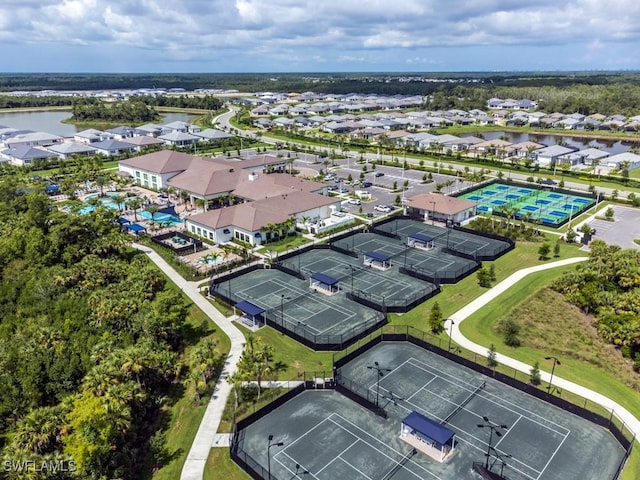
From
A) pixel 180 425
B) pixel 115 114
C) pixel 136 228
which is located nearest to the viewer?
pixel 180 425

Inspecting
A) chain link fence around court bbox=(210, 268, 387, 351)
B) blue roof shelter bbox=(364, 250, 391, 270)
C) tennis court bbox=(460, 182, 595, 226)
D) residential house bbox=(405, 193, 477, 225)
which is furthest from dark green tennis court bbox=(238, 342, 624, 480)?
tennis court bbox=(460, 182, 595, 226)

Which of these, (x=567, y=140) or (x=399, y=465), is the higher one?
(x=567, y=140)

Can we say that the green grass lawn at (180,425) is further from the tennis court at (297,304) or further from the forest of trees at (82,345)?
the tennis court at (297,304)

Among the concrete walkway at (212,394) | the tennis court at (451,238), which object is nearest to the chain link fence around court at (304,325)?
the concrete walkway at (212,394)

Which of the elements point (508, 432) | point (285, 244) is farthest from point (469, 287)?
point (285, 244)

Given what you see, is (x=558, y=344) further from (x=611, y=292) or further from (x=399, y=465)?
(x=399, y=465)
